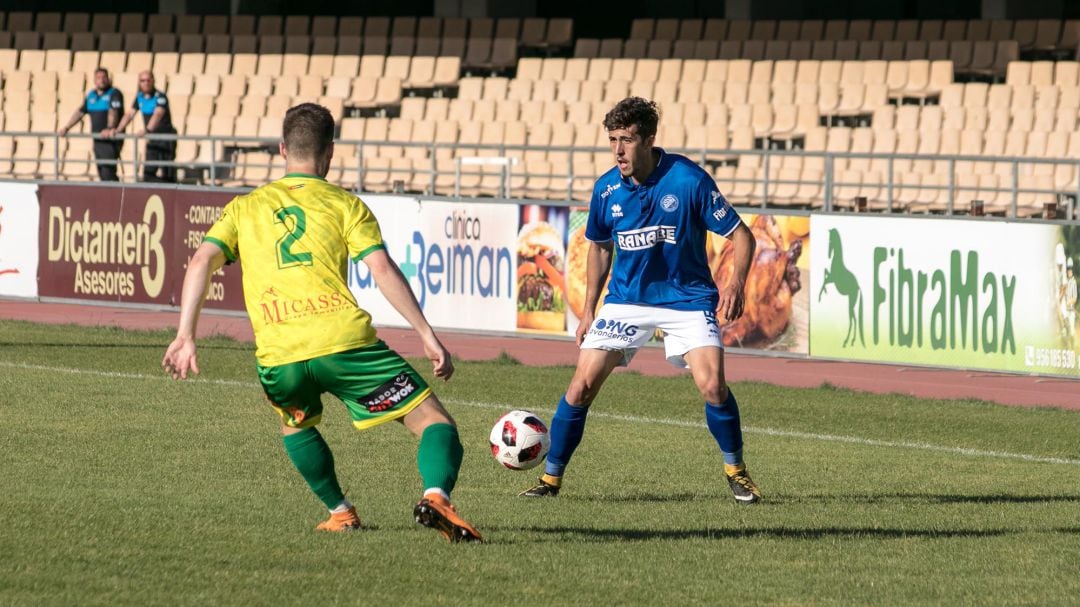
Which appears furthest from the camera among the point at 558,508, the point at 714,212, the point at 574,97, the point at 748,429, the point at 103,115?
the point at 574,97

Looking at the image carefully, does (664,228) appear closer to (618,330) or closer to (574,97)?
(618,330)

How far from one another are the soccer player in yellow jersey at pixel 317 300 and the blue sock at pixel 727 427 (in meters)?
2.25

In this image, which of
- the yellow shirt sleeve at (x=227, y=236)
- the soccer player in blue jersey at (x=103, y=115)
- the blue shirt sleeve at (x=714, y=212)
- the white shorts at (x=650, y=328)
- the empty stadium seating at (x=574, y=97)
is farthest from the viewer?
the soccer player in blue jersey at (x=103, y=115)

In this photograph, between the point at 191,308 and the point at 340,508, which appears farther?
the point at 340,508

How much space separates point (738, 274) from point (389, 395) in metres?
2.39

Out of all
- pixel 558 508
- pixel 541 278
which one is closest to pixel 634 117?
pixel 558 508

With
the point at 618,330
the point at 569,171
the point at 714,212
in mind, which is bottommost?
the point at 618,330

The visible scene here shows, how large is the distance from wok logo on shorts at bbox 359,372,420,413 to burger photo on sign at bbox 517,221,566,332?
457 inches

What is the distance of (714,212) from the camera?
876cm

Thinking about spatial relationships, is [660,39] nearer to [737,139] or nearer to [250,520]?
→ [737,139]

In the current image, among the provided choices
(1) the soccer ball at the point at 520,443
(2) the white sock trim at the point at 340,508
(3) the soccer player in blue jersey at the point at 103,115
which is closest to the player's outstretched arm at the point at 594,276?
(1) the soccer ball at the point at 520,443

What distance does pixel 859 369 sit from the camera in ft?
54.8

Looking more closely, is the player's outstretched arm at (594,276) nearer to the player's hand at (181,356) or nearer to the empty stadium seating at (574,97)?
the player's hand at (181,356)

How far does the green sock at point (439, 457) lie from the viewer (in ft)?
22.7
